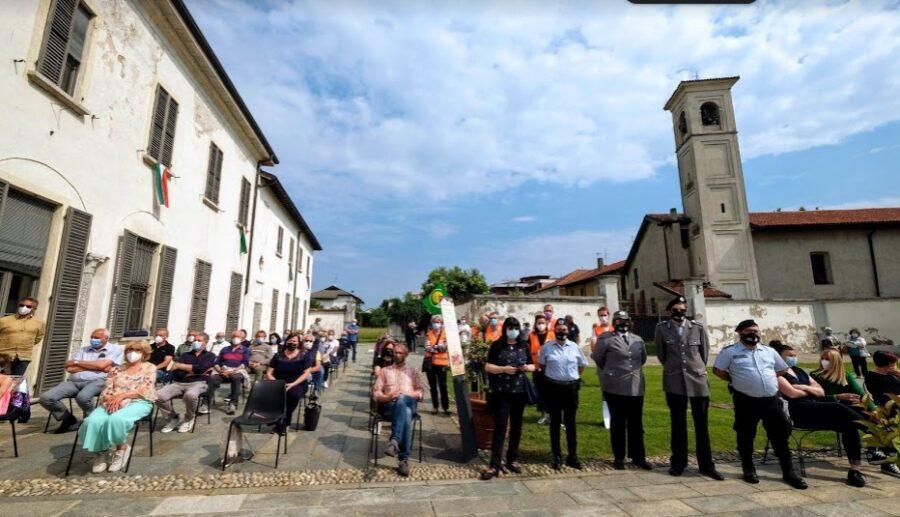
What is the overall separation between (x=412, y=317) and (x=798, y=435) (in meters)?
38.1

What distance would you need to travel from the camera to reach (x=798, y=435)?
6078 millimetres

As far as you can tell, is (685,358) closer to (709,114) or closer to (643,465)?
(643,465)

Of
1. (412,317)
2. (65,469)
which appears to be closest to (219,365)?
(65,469)

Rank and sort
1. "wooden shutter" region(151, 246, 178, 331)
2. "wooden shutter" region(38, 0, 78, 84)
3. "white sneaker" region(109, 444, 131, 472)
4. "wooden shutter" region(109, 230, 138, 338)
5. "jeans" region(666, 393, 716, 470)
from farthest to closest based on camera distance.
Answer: "wooden shutter" region(151, 246, 178, 331), "wooden shutter" region(109, 230, 138, 338), "wooden shutter" region(38, 0, 78, 84), "jeans" region(666, 393, 716, 470), "white sneaker" region(109, 444, 131, 472)

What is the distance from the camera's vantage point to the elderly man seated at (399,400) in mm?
4660

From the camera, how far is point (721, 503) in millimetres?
3766

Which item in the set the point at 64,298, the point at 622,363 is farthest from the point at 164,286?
the point at 622,363

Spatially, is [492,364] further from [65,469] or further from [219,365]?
[219,365]

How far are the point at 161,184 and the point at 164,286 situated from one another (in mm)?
2377

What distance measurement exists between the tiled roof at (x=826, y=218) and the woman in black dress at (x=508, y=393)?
2801 cm

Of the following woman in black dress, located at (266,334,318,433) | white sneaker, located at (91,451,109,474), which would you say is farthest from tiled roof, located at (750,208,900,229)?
white sneaker, located at (91,451,109,474)

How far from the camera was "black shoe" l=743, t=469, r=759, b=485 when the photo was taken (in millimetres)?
4254

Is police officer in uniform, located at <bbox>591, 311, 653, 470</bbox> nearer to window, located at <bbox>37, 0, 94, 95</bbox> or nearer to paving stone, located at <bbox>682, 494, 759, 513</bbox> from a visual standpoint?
paving stone, located at <bbox>682, 494, 759, 513</bbox>

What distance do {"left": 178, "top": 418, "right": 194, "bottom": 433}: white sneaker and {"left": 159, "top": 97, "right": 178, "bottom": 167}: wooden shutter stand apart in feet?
20.4
